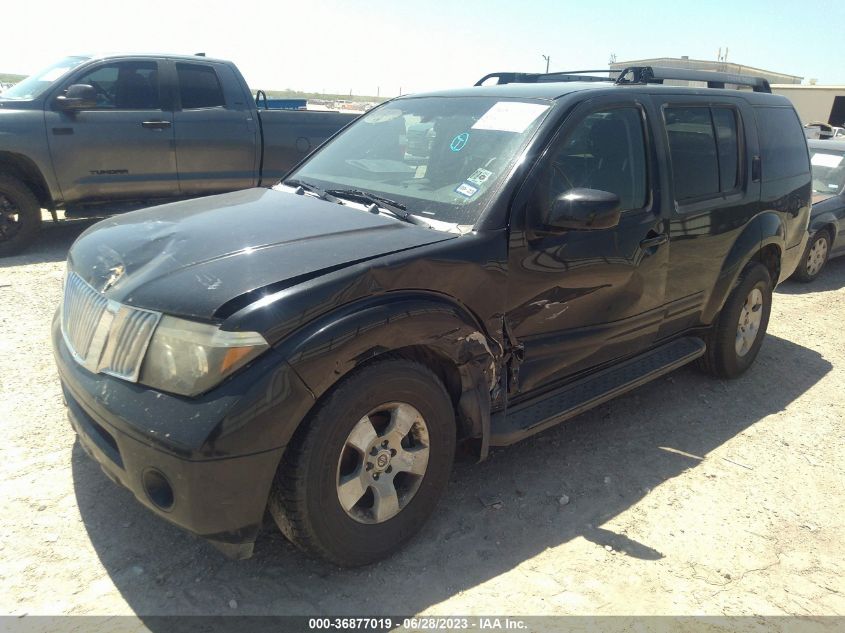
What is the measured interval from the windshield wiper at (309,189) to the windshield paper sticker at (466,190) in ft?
1.99

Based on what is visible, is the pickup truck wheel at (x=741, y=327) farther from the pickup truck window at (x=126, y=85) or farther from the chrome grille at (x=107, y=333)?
the pickup truck window at (x=126, y=85)

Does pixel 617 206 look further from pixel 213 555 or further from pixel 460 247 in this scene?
pixel 213 555

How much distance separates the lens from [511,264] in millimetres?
2971

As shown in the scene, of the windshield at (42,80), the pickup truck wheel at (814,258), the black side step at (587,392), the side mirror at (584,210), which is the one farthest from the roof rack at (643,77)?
the windshield at (42,80)

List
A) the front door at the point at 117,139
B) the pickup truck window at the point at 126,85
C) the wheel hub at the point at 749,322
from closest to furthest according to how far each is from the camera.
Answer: the wheel hub at the point at 749,322 < the front door at the point at 117,139 < the pickup truck window at the point at 126,85

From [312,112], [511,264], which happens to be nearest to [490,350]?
[511,264]

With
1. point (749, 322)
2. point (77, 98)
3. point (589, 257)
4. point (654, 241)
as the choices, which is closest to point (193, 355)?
point (589, 257)

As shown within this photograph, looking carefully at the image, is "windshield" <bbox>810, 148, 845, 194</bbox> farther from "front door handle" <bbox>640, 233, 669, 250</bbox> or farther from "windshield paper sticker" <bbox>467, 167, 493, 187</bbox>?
"windshield paper sticker" <bbox>467, 167, 493, 187</bbox>

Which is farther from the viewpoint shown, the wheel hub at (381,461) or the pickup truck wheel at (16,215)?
the pickup truck wheel at (16,215)

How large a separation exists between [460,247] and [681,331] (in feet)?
7.38

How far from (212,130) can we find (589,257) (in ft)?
19.0

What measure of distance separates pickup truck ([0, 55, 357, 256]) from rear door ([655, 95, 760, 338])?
525 centimetres

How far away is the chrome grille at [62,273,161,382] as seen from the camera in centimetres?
234

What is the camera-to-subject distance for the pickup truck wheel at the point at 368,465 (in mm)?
2365
